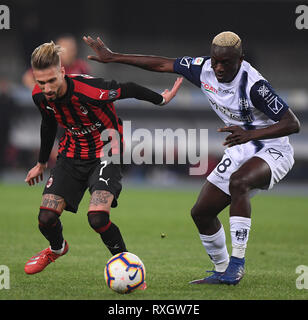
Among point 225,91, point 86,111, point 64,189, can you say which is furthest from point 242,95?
point 64,189

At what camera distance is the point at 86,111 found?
611 centimetres

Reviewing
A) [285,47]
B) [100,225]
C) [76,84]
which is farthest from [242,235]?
[285,47]

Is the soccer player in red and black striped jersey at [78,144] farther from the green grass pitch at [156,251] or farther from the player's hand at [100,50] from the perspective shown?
the green grass pitch at [156,251]

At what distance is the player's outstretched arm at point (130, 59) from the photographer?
6.44 metres

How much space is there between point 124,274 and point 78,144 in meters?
1.38

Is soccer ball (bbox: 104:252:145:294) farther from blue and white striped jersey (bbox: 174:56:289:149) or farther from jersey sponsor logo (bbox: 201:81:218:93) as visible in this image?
jersey sponsor logo (bbox: 201:81:218:93)

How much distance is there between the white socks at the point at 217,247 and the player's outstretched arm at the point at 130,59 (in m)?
1.62

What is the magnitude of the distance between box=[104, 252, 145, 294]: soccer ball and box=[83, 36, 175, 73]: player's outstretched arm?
6.22 ft

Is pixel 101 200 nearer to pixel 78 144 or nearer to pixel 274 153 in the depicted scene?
pixel 78 144

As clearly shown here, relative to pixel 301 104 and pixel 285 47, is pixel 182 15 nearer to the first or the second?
pixel 285 47

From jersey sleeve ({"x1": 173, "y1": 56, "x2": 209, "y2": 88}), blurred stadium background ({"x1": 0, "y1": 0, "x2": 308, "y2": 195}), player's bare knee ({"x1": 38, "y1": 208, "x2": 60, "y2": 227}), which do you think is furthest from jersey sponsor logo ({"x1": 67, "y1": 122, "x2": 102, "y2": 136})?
blurred stadium background ({"x1": 0, "y1": 0, "x2": 308, "y2": 195})

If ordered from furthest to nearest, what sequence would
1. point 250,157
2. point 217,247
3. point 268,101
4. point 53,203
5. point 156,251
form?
1. point 156,251
2. point 217,247
3. point 250,157
4. point 53,203
5. point 268,101

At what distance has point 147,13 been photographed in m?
28.9

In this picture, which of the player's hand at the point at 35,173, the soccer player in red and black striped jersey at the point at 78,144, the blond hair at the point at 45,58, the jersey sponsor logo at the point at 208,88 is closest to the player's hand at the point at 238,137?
the jersey sponsor logo at the point at 208,88
